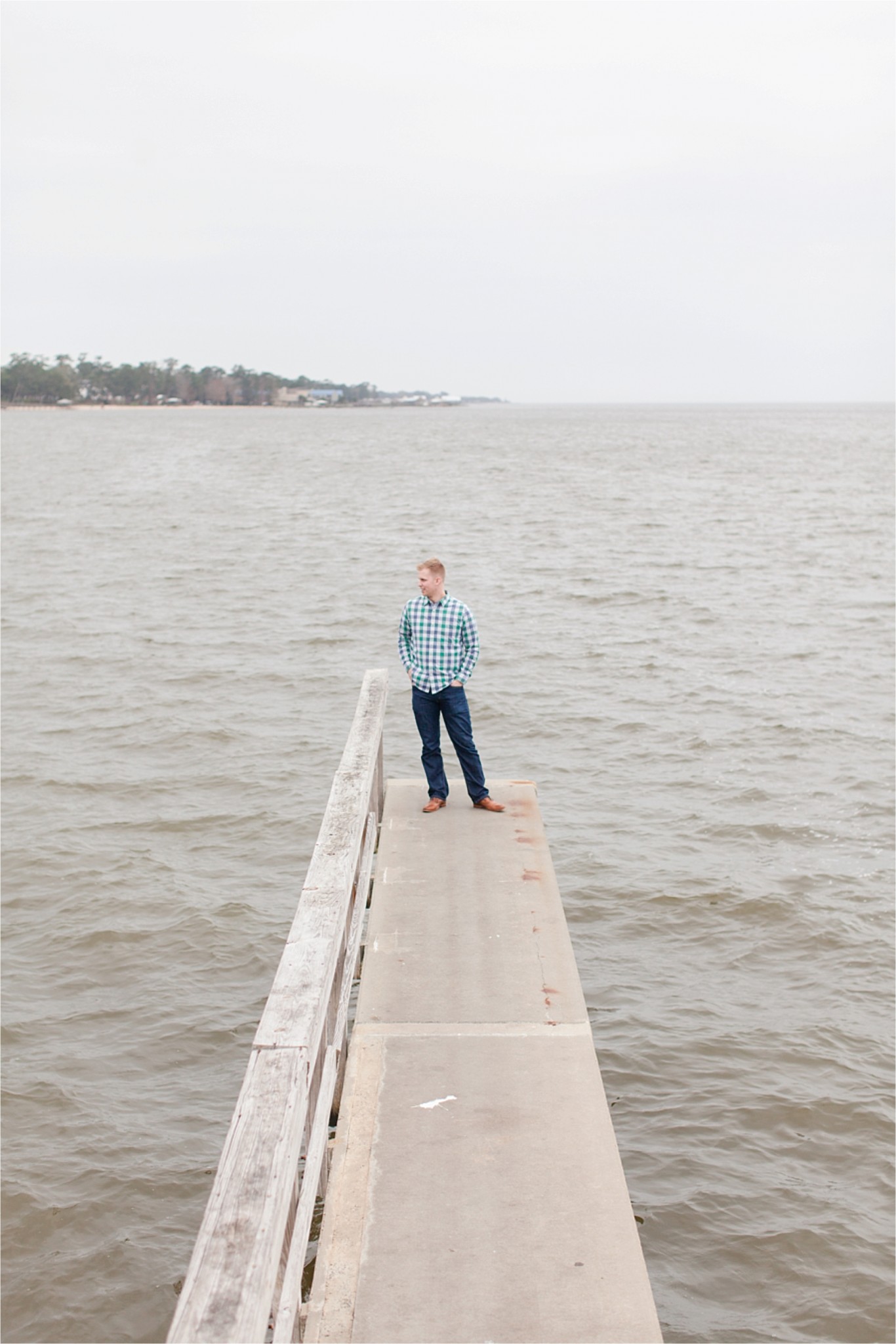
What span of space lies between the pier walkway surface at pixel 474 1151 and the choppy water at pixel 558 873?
4.16 ft

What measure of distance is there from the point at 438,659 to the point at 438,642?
0.11 metres

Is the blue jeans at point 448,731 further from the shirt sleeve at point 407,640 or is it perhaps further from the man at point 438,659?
the shirt sleeve at point 407,640

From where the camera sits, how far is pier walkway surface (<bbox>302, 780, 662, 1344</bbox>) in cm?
318

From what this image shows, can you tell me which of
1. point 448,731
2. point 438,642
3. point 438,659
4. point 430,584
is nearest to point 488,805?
point 448,731

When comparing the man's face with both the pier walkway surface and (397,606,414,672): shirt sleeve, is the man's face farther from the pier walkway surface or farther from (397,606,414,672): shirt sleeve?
the pier walkway surface

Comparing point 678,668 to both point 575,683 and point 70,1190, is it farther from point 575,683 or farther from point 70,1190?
point 70,1190

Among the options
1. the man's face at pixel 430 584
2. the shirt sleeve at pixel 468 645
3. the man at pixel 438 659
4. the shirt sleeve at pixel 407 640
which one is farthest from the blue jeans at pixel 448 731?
the man's face at pixel 430 584

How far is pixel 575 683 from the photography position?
1498 cm

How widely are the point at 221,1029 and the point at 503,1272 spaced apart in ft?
12.6

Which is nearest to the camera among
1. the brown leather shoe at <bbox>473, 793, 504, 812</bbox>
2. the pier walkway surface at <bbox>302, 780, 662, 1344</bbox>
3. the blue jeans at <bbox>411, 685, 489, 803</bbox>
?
the pier walkway surface at <bbox>302, 780, 662, 1344</bbox>

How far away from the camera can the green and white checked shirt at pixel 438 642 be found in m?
6.68

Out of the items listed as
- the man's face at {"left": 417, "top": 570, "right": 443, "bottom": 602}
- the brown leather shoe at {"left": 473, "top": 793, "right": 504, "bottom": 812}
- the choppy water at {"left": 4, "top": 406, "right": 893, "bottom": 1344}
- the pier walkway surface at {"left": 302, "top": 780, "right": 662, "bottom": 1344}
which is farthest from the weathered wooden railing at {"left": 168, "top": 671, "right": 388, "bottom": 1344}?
the brown leather shoe at {"left": 473, "top": 793, "right": 504, "bottom": 812}

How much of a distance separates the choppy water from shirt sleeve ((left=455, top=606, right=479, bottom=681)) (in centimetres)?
222

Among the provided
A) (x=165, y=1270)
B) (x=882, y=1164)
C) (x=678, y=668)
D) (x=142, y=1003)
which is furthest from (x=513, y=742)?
(x=165, y=1270)
